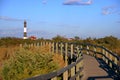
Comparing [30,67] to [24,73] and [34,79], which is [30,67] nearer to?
[24,73]

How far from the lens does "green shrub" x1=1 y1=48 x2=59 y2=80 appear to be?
51.0 ft

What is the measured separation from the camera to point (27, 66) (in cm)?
1622

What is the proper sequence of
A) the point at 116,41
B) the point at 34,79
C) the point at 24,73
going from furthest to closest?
1. the point at 116,41
2. the point at 24,73
3. the point at 34,79

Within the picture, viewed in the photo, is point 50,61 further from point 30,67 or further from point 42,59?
point 30,67

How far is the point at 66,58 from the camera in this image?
89.4 ft

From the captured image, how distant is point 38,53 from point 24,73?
9.70 feet

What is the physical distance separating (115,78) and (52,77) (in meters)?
7.99

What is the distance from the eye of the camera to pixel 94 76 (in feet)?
53.0

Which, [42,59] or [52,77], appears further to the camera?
[42,59]

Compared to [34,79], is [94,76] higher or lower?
lower

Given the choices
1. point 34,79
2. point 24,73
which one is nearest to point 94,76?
point 24,73

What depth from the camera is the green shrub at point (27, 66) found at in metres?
15.5

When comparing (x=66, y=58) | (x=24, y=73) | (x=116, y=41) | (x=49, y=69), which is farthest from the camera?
(x=116, y=41)

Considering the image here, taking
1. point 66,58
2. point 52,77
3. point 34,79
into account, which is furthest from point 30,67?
point 66,58
